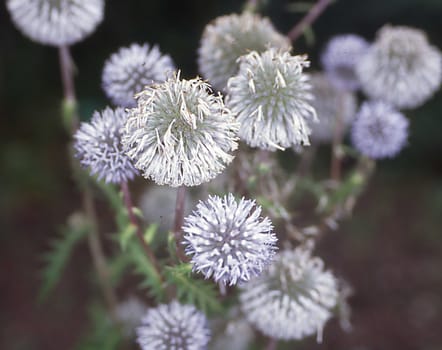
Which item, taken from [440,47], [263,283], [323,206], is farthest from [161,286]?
[440,47]

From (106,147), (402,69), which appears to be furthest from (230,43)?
(402,69)

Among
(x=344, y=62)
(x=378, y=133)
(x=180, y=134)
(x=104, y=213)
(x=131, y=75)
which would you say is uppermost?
(x=344, y=62)

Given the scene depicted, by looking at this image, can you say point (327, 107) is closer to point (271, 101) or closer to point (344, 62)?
point (344, 62)

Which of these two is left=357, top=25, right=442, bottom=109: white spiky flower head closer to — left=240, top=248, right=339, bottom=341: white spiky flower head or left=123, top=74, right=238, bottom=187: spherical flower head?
left=240, top=248, right=339, bottom=341: white spiky flower head

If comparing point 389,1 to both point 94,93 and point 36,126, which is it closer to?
point 94,93

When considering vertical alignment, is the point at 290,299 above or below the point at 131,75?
below

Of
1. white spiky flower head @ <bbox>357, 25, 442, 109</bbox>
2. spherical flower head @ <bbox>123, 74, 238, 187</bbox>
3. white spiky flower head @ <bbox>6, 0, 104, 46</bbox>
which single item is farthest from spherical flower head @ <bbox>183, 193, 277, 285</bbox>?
white spiky flower head @ <bbox>357, 25, 442, 109</bbox>

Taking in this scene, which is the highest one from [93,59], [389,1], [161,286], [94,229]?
[389,1]
